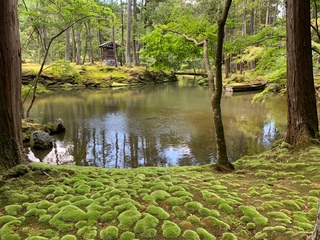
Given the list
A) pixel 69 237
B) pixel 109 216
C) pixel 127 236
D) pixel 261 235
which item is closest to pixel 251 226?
pixel 261 235

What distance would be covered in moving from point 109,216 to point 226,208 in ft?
5.29

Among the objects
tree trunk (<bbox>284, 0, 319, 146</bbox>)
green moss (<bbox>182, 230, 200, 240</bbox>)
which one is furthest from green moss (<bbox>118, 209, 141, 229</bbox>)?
tree trunk (<bbox>284, 0, 319, 146</bbox>)

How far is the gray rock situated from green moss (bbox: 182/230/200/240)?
29.2 ft

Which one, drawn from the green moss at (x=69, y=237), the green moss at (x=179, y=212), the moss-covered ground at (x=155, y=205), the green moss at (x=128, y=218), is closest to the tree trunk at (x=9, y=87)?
the moss-covered ground at (x=155, y=205)

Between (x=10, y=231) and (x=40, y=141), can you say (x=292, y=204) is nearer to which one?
(x=10, y=231)

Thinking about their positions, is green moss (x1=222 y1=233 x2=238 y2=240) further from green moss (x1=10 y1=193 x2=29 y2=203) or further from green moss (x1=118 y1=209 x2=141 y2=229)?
green moss (x1=10 y1=193 x2=29 y2=203)

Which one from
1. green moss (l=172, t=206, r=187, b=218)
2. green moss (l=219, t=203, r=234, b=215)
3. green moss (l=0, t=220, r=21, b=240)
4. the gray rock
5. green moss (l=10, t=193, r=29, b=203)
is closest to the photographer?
green moss (l=0, t=220, r=21, b=240)

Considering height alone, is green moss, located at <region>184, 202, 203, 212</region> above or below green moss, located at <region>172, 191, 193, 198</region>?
below

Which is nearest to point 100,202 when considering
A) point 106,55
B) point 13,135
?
point 13,135

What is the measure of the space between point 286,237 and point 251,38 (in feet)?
23.0

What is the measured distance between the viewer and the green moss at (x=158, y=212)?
3.34 metres

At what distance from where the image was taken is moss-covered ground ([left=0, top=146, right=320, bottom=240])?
3.02 meters

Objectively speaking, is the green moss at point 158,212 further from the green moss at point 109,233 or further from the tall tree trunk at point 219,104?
the tall tree trunk at point 219,104

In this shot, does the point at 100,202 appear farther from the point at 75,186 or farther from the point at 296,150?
the point at 296,150
